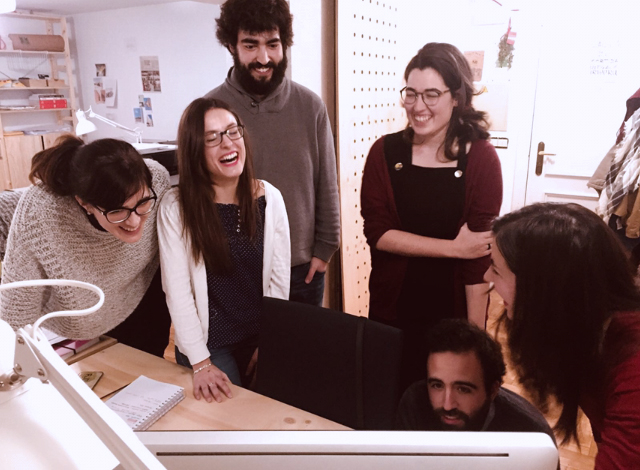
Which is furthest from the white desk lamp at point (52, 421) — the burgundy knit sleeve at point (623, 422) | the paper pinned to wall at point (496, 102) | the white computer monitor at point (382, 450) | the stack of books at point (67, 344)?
the paper pinned to wall at point (496, 102)

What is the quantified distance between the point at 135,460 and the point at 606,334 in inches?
32.3

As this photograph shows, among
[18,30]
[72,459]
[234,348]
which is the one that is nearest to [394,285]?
[234,348]

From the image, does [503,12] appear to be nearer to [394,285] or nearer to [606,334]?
[394,285]

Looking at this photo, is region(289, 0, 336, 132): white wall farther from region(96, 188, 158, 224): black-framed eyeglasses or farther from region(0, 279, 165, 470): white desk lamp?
region(0, 279, 165, 470): white desk lamp

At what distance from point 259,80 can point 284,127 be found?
18 centimetres

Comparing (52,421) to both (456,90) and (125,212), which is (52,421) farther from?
(456,90)

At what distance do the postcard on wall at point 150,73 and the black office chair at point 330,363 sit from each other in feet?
18.2

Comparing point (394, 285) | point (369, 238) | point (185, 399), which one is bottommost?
point (185, 399)

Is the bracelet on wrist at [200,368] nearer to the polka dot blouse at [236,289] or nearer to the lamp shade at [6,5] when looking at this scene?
the polka dot blouse at [236,289]

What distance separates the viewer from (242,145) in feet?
4.62

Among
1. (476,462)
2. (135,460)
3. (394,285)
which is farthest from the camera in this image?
(394,285)

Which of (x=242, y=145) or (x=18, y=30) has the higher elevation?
(x=18, y=30)

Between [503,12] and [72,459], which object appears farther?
[503,12]

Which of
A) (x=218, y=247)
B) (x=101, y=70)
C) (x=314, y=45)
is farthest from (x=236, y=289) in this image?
(x=101, y=70)
